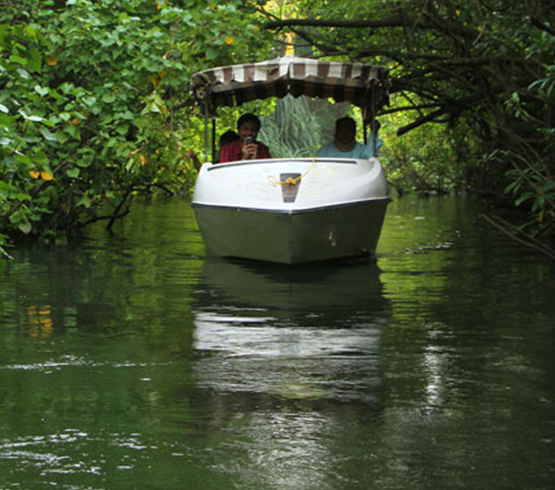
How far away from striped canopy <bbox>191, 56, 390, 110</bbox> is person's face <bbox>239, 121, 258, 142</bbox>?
463 mm

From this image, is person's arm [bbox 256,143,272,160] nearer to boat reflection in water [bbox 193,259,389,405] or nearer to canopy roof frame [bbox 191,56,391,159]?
canopy roof frame [bbox 191,56,391,159]

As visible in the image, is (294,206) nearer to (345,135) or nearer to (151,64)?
(345,135)

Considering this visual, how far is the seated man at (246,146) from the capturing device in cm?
1605

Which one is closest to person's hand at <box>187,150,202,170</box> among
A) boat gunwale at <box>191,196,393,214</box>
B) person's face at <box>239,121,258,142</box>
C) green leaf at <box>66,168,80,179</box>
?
person's face at <box>239,121,258,142</box>

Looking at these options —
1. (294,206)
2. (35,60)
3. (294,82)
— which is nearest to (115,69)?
(294,82)

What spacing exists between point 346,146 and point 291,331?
7127 millimetres

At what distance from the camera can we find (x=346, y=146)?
53.0 feet

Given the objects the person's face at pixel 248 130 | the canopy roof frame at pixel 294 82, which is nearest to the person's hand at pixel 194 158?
the canopy roof frame at pixel 294 82

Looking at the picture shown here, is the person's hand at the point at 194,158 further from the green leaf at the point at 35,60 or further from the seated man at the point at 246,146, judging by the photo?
the green leaf at the point at 35,60

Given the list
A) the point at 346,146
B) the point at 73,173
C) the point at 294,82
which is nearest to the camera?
the point at 294,82

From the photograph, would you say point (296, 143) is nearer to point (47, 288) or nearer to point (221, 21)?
point (221, 21)

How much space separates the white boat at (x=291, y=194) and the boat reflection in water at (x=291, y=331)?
39 cm

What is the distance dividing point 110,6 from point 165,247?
3.62 m

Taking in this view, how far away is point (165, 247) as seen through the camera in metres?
18.5
